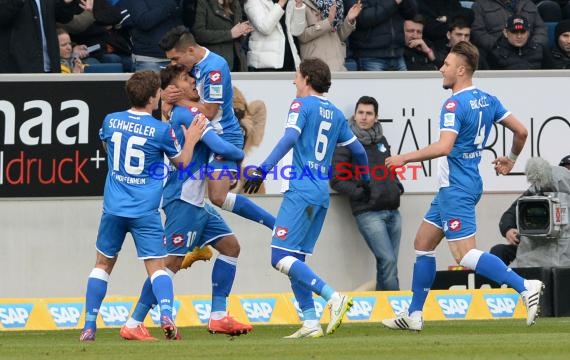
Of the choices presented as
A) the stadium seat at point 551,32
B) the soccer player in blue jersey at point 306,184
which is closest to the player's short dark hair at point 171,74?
the soccer player in blue jersey at point 306,184

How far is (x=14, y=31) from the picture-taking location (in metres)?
16.7

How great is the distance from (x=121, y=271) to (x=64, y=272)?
0.67 metres

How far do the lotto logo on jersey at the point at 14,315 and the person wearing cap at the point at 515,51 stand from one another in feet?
22.4

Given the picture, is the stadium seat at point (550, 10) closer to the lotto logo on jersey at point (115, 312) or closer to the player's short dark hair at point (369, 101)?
the player's short dark hair at point (369, 101)

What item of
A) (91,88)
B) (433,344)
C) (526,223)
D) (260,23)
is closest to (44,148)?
(91,88)

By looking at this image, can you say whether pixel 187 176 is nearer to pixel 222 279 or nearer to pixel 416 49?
pixel 222 279

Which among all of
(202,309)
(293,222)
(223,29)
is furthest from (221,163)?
(223,29)

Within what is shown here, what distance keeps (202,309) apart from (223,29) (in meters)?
3.58

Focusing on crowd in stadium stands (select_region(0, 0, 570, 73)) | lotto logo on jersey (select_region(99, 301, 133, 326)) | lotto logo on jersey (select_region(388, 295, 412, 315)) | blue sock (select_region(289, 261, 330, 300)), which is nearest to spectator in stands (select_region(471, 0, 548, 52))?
crowd in stadium stands (select_region(0, 0, 570, 73))

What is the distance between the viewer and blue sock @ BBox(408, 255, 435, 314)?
12.8m

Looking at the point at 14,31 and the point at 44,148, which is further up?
the point at 14,31

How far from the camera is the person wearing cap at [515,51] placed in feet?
60.7

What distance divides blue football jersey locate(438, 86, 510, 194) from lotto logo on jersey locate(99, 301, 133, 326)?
494 cm

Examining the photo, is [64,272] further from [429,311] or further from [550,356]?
[550,356]
